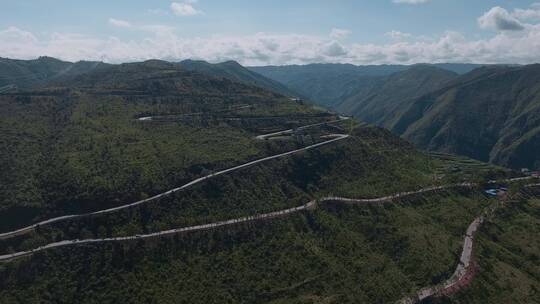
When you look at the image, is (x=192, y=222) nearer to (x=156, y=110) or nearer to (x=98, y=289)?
(x=98, y=289)

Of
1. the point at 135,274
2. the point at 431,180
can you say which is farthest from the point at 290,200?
the point at 431,180

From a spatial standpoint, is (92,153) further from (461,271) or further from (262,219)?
(461,271)

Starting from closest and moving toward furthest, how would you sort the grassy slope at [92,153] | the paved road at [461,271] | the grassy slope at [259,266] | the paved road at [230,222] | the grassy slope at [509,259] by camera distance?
the grassy slope at [259,266] → the paved road at [461,271] → the paved road at [230,222] → the grassy slope at [509,259] → the grassy slope at [92,153]

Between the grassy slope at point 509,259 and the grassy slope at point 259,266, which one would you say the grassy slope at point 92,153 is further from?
the grassy slope at point 509,259

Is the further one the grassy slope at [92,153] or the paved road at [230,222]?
the grassy slope at [92,153]

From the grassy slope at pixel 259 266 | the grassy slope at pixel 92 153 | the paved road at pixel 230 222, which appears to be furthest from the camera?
the grassy slope at pixel 92 153

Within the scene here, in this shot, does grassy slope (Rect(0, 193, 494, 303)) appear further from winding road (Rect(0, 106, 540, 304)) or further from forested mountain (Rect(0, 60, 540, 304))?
winding road (Rect(0, 106, 540, 304))

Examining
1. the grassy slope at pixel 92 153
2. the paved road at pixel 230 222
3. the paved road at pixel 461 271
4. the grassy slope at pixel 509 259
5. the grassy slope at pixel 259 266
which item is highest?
the grassy slope at pixel 92 153

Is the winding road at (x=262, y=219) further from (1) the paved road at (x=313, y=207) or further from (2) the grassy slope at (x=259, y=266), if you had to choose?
(2) the grassy slope at (x=259, y=266)

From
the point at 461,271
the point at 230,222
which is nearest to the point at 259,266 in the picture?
the point at 230,222

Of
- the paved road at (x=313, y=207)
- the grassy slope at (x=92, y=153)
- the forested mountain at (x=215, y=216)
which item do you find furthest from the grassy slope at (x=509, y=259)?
the grassy slope at (x=92, y=153)

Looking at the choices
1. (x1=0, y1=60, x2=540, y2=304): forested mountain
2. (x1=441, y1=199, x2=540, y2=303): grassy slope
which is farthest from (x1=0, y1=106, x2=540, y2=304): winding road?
(x1=441, y1=199, x2=540, y2=303): grassy slope

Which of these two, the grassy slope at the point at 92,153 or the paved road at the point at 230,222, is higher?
the grassy slope at the point at 92,153
